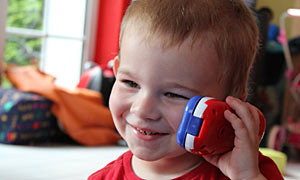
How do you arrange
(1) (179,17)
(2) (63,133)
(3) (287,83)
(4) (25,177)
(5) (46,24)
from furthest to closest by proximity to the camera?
1. (3) (287,83)
2. (5) (46,24)
3. (2) (63,133)
4. (4) (25,177)
5. (1) (179,17)

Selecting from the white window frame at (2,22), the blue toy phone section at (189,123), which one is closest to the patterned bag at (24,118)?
the white window frame at (2,22)

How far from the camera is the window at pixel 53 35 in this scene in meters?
2.69

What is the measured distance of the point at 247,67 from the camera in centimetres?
74

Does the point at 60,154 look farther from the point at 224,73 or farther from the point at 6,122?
the point at 224,73

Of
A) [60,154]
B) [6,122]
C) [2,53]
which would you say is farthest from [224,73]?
[2,53]

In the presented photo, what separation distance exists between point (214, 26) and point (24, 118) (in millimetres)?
1717

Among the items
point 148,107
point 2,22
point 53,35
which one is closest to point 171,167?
point 148,107

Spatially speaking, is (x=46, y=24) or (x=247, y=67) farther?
(x=46, y=24)

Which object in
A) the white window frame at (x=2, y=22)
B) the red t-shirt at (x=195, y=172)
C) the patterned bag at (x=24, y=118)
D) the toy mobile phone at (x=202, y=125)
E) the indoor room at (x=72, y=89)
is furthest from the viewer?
the white window frame at (x=2, y=22)

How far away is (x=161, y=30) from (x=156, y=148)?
20 centimetres

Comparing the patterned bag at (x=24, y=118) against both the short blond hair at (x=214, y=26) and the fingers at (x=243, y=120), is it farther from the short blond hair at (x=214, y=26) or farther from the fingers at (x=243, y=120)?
the fingers at (x=243, y=120)

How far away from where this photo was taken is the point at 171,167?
76 centimetres

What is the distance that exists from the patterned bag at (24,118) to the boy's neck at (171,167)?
1525mm

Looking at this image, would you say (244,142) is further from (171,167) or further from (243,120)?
(171,167)
